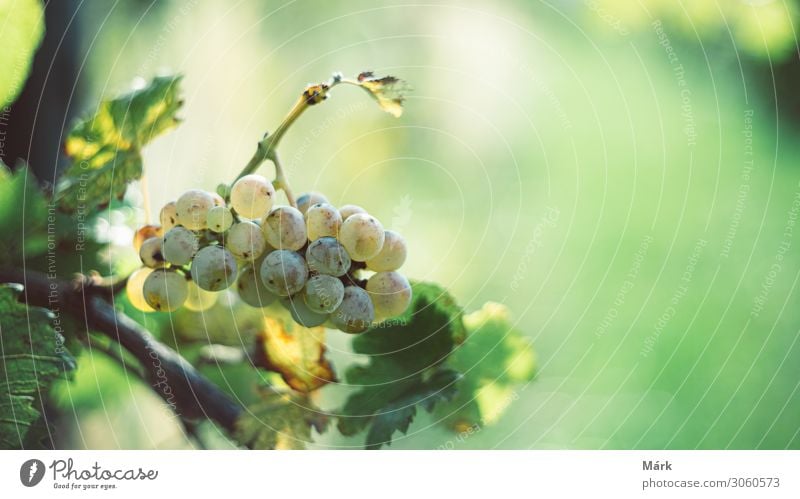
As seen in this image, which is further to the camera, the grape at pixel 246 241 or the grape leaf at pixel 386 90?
the grape leaf at pixel 386 90

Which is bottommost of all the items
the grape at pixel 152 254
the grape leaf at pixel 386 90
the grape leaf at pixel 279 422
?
the grape leaf at pixel 279 422

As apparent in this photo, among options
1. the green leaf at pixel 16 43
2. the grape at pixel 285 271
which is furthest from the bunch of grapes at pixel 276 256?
→ the green leaf at pixel 16 43

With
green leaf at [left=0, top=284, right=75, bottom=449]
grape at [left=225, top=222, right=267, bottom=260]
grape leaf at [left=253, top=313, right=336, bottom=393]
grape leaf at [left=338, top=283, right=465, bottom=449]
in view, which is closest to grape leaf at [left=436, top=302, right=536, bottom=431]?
grape leaf at [left=338, top=283, right=465, bottom=449]

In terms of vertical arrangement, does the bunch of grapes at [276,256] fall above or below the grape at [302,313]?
above

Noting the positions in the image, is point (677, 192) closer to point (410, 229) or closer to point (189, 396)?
point (410, 229)

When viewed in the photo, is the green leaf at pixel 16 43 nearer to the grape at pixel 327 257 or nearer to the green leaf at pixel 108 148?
the green leaf at pixel 108 148

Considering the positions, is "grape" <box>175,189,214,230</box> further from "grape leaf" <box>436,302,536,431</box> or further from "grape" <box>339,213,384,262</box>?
"grape leaf" <box>436,302,536,431</box>
